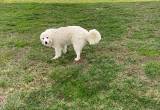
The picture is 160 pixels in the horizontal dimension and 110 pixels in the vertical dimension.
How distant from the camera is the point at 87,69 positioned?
32.9 ft

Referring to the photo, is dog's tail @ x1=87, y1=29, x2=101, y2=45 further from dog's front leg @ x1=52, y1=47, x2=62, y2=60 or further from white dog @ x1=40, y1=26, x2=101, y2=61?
dog's front leg @ x1=52, y1=47, x2=62, y2=60

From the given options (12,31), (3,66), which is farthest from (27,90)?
(12,31)

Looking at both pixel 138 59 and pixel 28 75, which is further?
pixel 138 59

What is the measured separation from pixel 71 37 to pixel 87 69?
87 cm

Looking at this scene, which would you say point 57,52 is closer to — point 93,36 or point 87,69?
point 87,69

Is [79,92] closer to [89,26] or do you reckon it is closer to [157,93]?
[157,93]

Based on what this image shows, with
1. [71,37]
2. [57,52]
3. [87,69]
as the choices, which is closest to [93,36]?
[71,37]

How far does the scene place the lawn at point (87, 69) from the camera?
8320mm

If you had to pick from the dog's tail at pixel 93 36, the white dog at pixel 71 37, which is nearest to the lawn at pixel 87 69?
the white dog at pixel 71 37

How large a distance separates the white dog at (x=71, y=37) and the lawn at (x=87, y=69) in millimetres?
432

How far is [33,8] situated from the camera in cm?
2012

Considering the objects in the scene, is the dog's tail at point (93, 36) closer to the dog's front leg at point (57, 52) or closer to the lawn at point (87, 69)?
the lawn at point (87, 69)

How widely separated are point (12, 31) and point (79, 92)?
21.3 feet

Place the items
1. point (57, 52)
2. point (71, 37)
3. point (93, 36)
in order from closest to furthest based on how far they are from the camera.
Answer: point (93, 36) → point (71, 37) → point (57, 52)
